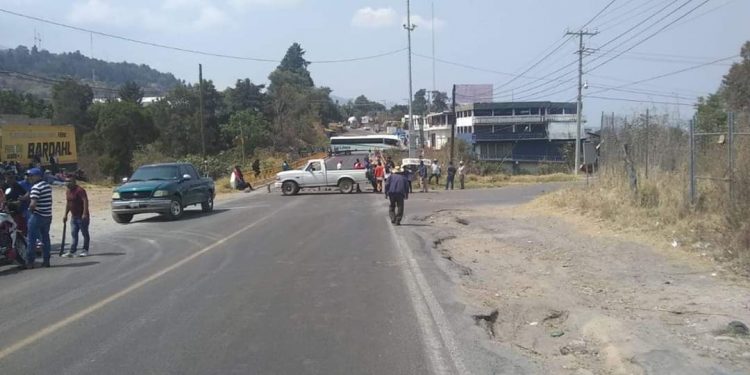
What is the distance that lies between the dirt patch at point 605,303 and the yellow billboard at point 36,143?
1149 inches

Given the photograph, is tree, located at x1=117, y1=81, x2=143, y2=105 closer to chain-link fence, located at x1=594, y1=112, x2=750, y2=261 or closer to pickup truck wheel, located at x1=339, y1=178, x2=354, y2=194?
pickup truck wheel, located at x1=339, y1=178, x2=354, y2=194

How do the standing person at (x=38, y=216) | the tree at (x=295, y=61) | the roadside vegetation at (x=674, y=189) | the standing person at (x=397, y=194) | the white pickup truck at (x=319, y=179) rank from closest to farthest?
1. the roadside vegetation at (x=674, y=189)
2. the standing person at (x=38, y=216)
3. the standing person at (x=397, y=194)
4. the white pickup truck at (x=319, y=179)
5. the tree at (x=295, y=61)

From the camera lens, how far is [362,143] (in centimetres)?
7906

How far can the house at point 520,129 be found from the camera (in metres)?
91.0

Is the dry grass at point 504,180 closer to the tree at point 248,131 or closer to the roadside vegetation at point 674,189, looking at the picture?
the roadside vegetation at point 674,189

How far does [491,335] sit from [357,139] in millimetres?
72657

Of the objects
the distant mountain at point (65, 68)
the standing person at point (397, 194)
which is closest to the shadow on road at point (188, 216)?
the standing person at point (397, 194)

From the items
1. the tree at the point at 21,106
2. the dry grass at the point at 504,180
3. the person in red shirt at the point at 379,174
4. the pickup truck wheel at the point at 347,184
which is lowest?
the dry grass at the point at 504,180

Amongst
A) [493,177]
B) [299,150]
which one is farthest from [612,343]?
[299,150]

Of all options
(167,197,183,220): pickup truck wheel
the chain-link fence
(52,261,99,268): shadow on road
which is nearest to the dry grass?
the chain-link fence

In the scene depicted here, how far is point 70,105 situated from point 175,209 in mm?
75758

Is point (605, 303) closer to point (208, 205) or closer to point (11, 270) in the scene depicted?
point (11, 270)

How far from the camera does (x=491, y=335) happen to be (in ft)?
23.6

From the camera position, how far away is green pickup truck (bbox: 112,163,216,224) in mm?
21047
